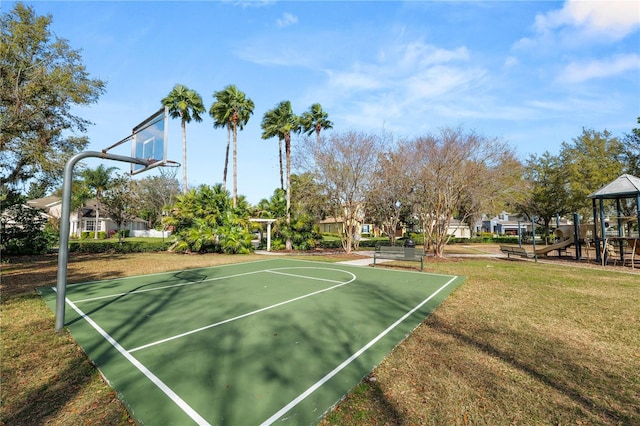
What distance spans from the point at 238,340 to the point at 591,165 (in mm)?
38465

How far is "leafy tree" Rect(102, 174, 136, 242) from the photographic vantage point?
38875 mm

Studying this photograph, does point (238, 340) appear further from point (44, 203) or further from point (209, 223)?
point (44, 203)

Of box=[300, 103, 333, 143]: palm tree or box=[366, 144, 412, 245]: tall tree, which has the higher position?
box=[300, 103, 333, 143]: palm tree

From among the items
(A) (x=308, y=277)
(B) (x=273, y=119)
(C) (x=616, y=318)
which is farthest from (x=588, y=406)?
(B) (x=273, y=119)

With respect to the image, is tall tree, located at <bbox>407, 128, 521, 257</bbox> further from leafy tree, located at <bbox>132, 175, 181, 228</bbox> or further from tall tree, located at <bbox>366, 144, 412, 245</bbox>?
leafy tree, located at <bbox>132, 175, 181, 228</bbox>

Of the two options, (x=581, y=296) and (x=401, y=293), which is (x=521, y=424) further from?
(x=581, y=296)

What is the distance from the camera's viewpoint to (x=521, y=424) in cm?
295

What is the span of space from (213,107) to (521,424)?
1234 inches

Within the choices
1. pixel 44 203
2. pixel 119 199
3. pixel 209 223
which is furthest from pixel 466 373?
pixel 44 203

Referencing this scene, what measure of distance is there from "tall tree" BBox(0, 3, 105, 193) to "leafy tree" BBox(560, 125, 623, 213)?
4168 centimetres

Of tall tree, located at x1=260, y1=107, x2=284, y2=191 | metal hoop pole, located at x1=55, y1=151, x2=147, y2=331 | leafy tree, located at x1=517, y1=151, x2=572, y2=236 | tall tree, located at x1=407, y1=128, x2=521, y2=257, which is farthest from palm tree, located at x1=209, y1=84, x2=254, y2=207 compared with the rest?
leafy tree, located at x1=517, y1=151, x2=572, y2=236

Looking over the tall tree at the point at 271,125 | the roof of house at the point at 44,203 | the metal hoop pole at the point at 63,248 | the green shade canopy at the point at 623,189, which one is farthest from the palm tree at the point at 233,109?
the roof of house at the point at 44,203

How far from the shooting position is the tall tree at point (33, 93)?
13156mm

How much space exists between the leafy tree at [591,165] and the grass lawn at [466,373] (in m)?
29.4
